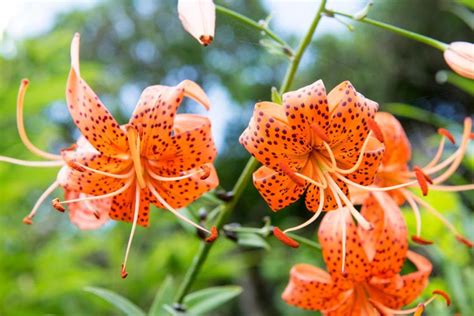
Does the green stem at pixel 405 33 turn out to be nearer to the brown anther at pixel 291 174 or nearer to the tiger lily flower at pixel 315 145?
the tiger lily flower at pixel 315 145

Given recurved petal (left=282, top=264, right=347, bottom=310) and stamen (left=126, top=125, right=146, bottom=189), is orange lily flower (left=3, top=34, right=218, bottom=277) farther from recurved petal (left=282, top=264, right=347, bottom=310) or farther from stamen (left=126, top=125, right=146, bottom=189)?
recurved petal (left=282, top=264, right=347, bottom=310)

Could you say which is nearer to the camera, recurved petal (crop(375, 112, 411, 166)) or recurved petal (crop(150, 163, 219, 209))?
recurved petal (crop(150, 163, 219, 209))

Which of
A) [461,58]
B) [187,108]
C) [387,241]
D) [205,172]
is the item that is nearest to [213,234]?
[205,172]

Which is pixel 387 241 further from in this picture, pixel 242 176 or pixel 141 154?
pixel 141 154

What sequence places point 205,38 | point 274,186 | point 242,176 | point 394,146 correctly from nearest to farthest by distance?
point 205,38 → point 274,186 → point 242,176 → point 394,146

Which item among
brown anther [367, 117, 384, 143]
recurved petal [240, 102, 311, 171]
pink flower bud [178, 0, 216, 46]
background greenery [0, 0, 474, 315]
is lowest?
background greenery [0, 0, 474, 315]

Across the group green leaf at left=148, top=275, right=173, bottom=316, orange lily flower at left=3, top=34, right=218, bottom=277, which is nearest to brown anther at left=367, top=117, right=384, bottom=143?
orange lily flower at left=3, top=34, right=218, bottom=277

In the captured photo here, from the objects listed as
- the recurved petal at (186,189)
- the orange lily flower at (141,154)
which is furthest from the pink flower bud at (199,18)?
the recurved petal at (186,189)
